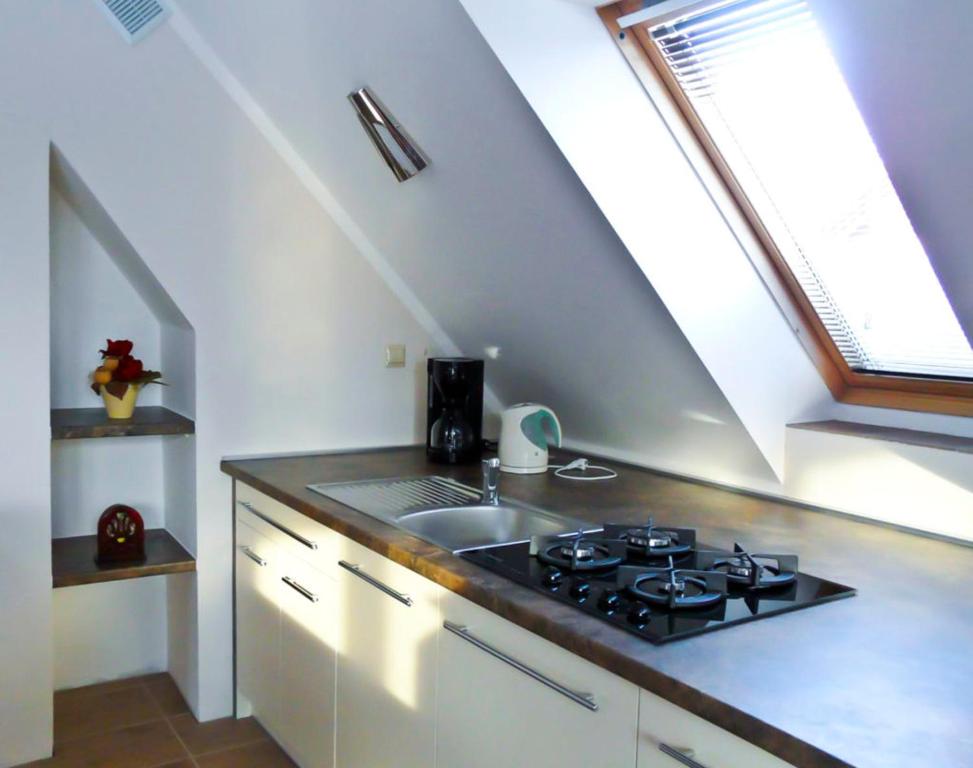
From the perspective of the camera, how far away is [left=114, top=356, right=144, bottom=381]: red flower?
2893 millimetres

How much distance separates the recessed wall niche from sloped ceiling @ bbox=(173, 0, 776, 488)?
0.69 metres

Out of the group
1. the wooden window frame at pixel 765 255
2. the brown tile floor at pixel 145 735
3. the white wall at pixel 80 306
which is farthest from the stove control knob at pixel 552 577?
the white wall at pixel 80 306

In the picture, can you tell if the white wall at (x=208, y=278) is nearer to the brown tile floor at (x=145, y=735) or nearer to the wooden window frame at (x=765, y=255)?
the brown tile floor at (x=145, y=735)

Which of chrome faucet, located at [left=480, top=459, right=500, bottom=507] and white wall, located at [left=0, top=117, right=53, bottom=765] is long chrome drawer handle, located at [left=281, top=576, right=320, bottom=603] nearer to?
chrome faucet, located at [left=480, top=459, right=500, bottom=507]

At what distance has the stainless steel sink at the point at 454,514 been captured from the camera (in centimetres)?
227

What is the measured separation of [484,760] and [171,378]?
1.86m

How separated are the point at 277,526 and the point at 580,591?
1220mm

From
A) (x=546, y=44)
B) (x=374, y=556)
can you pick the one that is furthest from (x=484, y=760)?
(x=546, y=44)

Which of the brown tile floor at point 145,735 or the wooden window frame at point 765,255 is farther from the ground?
the wooden window frame at point 765,255

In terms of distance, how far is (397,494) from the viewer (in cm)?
251

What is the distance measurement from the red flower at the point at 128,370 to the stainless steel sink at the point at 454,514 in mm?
777

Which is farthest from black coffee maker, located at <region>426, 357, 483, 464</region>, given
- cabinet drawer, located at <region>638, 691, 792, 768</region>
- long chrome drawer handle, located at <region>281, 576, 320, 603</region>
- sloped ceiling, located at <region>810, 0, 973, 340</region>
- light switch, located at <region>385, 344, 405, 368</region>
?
cabinet drawer, located at <region>638, 691, 792, 768</region>

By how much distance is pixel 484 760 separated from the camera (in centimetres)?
170

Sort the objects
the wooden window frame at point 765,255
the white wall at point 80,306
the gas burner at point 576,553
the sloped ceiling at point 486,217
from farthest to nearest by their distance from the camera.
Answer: the white wall at point 80,306 → the sloped ceiling at point 486,217 → the wooden window frame at point 765,255 → the gas burner at point 576,553
